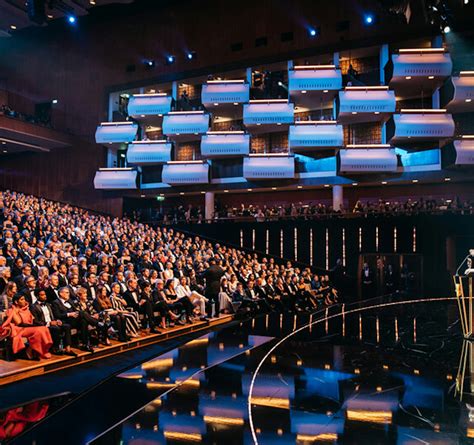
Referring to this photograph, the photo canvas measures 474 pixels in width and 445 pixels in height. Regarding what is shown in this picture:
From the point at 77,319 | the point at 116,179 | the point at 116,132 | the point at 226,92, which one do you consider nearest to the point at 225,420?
the point at 77,319

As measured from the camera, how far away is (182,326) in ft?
24.5

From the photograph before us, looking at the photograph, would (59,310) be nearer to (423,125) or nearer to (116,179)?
(423,125)

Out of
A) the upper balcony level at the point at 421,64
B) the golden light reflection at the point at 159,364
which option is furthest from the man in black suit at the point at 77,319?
the upper balcony level at the point at 421,64

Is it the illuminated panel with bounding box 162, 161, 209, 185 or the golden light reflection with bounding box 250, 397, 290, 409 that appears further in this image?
the illuminated panel with bounding box 162, 161, 209, 185

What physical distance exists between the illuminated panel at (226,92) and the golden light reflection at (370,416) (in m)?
15.9

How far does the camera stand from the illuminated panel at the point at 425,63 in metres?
15.6

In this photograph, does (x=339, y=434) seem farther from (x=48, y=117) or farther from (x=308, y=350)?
(x=48, y=117)

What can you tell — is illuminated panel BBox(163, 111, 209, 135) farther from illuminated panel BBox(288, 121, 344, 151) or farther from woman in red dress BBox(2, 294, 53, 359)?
woman in red dress BBox(2, 294, 53, 359)

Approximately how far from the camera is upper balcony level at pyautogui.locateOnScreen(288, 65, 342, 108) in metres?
17.1

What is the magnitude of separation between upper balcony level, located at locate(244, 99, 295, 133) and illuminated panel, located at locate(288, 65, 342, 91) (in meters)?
0.80

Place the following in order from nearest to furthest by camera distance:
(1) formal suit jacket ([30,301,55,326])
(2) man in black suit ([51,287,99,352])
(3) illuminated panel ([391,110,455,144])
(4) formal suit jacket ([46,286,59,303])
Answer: (1) formal suit jacket ([30,301,55,326]) < (2) man in black suit ([51,287,99,352]) < (4) formal suit jacket ([46,286,59,303]) < (3) illuminated panel ([391,110,455,144])

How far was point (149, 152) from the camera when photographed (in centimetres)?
1945

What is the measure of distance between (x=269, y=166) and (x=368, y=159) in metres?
3.57

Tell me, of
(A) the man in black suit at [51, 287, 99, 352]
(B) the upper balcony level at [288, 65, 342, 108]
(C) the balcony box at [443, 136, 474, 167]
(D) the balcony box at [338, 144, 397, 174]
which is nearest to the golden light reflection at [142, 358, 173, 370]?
(A) the man in black suit at [51, 287, 99, 352]
